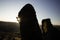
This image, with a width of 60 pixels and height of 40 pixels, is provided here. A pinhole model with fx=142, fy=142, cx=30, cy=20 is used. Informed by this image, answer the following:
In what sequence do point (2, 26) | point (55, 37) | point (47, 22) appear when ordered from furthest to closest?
point (2, 26), point (47, 22), point (55, 37)

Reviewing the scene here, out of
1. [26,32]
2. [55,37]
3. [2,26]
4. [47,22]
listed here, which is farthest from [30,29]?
[2,26]

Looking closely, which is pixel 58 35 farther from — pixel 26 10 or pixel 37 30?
pixel 26 10

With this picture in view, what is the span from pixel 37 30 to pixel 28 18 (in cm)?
74

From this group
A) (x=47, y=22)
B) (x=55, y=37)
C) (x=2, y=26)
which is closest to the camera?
(x=55, y=37)

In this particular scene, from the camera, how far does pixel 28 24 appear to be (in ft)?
22.8

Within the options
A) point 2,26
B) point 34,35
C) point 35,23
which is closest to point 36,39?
point 34,35

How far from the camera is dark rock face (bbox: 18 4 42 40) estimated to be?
6836 millimetres

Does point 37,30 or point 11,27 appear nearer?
point 37,30

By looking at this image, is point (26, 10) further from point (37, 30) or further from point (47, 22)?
point (47, 22)

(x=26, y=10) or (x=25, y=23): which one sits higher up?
(x=26, y=10)

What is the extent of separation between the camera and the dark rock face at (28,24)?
684cm

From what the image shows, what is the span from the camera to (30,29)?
6918mm

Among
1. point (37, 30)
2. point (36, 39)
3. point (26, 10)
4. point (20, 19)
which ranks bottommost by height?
point (36, 39)

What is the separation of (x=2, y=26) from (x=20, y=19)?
53473mm
